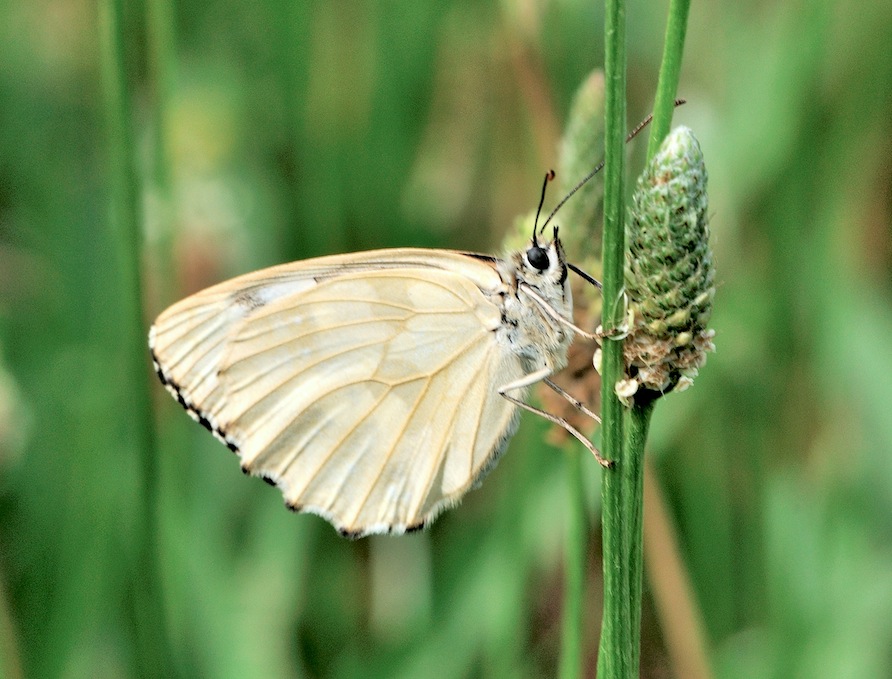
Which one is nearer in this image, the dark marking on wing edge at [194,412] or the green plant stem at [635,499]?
the green plant stem at [635,499]

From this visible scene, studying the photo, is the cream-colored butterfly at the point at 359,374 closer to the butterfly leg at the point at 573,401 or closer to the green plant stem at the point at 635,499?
the butterfly leg at the point at 573,401

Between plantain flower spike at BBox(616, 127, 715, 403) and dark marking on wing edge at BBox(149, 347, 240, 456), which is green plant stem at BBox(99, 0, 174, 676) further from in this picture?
plantain flower spike at BBox(616, 127, 715, 403)

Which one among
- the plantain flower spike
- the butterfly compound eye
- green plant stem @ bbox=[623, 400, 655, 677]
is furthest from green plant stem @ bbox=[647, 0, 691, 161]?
the butterfly compound eye

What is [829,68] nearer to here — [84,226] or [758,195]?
[758,195]

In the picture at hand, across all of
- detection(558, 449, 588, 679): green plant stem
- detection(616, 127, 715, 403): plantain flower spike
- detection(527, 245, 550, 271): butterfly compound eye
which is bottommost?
detection(558, 449, 588, 679): green plant stem

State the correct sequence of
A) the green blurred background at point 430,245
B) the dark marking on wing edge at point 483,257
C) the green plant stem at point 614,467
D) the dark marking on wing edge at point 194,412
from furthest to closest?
the green blurred background at point 430,245 < the dark marking on wing edge at point 194,412 < the dark marking on wing edge at point 483,257 < the green plant stem at point 614,467

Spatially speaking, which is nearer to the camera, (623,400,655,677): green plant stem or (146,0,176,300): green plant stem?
(623,400,655,677): green plant stem

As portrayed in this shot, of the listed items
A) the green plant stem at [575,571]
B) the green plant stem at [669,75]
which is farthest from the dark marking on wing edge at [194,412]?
the green plant stem at [669,75]
